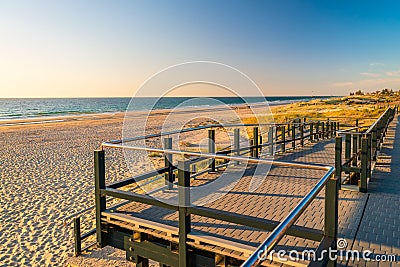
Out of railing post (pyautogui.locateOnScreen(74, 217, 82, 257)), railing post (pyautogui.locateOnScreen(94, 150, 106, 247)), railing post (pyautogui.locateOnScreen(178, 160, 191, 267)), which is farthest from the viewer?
railing post (pyautogui.locateOnScreen(74, 217, 82, 257))

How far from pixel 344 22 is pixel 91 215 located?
87.2 feet

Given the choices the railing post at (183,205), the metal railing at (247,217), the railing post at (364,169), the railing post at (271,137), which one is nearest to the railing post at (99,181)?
the metal railing at (247,217)

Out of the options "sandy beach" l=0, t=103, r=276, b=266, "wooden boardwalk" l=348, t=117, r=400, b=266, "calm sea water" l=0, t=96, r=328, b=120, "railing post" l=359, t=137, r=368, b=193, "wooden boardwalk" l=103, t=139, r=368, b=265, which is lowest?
"sandy beach" l=0, t=103, r=276, b=266

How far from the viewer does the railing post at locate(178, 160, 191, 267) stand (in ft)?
10.6

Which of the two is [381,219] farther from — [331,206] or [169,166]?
[169,166]

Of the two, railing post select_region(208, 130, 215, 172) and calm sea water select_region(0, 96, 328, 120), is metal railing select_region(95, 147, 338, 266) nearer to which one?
calm sea water select_region(0, 96, 328, 120)

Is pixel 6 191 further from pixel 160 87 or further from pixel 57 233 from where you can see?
pixel 160 87

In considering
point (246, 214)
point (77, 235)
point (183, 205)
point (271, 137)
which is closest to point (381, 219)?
point (246, 214)

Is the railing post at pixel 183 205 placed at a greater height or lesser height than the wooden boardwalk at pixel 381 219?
greater

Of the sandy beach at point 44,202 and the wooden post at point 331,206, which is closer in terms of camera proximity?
the wooden post at point 331,206

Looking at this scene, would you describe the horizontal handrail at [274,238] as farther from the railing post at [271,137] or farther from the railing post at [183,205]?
the railing post at [271,137]

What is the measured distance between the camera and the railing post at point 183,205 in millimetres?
3219

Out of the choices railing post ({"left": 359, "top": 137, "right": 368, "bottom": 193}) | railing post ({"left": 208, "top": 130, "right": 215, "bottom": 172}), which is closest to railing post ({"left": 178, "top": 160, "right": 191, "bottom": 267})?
railing post ({"left": 208, "top": 130, "right": 215, "bottom": 172})

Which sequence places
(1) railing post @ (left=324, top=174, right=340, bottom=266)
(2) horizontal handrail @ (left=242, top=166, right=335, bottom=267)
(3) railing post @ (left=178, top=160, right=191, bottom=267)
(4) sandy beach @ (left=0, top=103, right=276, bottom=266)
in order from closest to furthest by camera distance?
(2) horizontal handrail @ (left=242, top=166, right=335, bottom=267) → (1) railing post @ (left=324, top=174, right=340, bottom=266) → (3) railing post @ (left=178, top=160, right=191, bottom=267) → (4) sandy beach @ (left=0, top=103, right=276, bottom=266)
